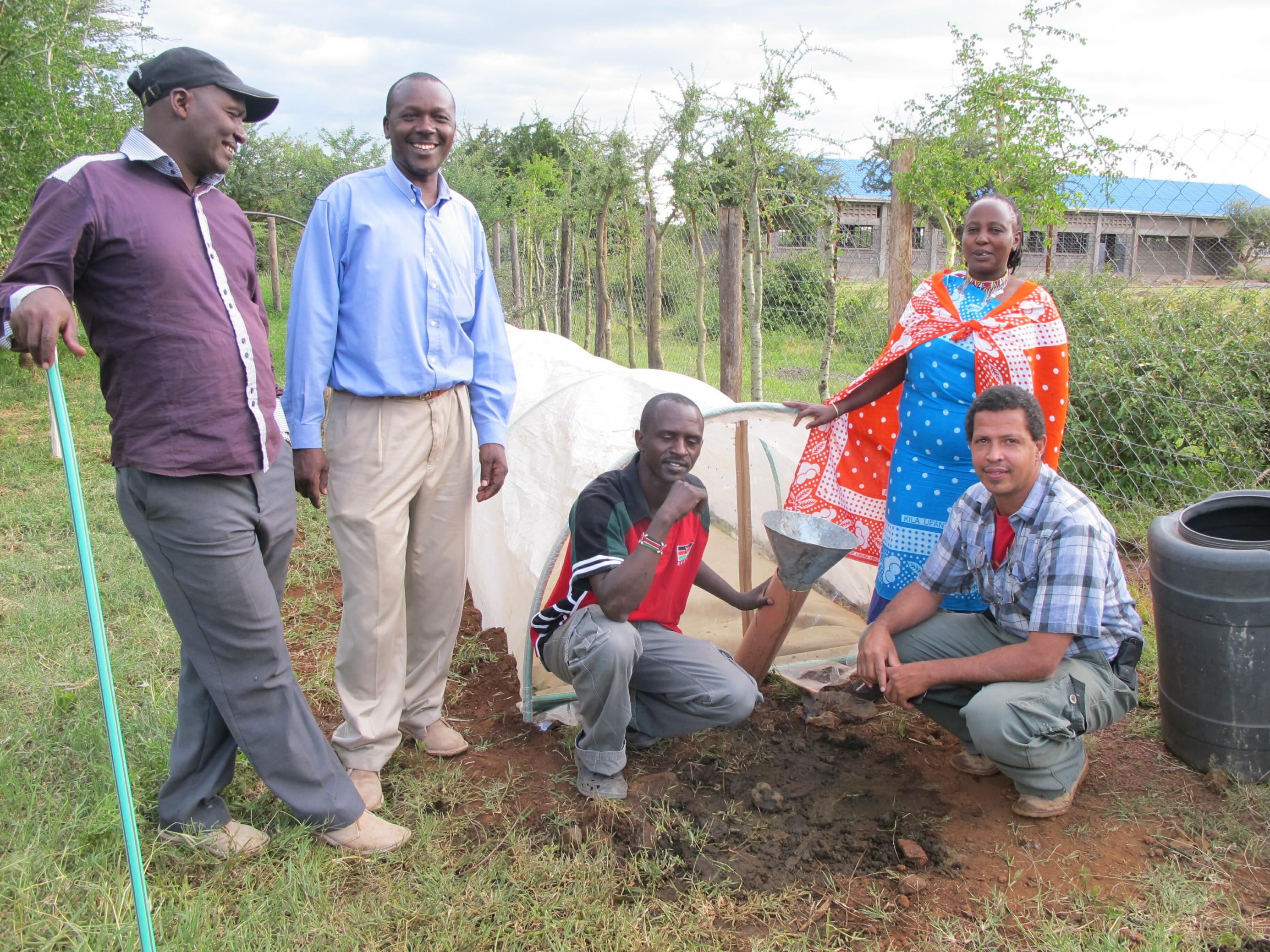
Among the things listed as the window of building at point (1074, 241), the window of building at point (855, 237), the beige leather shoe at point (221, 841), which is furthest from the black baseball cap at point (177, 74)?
the window of building at point (1074, 241)

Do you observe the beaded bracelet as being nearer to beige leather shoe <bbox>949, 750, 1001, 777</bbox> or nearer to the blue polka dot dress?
the blue polka dot dress

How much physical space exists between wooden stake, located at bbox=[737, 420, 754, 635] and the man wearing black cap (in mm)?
1883

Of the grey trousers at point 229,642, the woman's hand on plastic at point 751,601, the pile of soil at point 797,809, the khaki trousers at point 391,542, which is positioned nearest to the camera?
the grey trousers at point 229,642

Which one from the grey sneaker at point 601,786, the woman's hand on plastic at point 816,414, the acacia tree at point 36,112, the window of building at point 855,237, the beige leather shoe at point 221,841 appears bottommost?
the grey sneaker at point 601,786

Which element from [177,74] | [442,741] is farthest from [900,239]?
[177,74]

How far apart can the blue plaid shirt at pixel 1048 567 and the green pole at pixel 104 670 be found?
2410 mm

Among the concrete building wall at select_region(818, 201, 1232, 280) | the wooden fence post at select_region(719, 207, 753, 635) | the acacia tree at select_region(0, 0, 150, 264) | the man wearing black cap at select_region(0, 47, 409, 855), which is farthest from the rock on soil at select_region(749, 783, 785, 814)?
the acacia tree at select_region(0, 0, 150, 264)

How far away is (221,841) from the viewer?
2504 millimetres

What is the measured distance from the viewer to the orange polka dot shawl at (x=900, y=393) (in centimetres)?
301

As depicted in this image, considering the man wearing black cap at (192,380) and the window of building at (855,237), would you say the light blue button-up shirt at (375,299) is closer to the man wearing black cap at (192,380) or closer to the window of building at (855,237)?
the man wearing black cap at (192,380)

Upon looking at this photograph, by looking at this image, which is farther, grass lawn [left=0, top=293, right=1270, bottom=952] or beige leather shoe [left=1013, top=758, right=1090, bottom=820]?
beige leather shoe [left=1013, top=758, right=1090, bottom=820]

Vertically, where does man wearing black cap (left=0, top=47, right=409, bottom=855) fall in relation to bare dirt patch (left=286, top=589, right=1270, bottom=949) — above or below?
above

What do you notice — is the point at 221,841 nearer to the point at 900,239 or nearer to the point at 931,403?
the point at 931,403

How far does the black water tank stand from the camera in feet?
9.21
